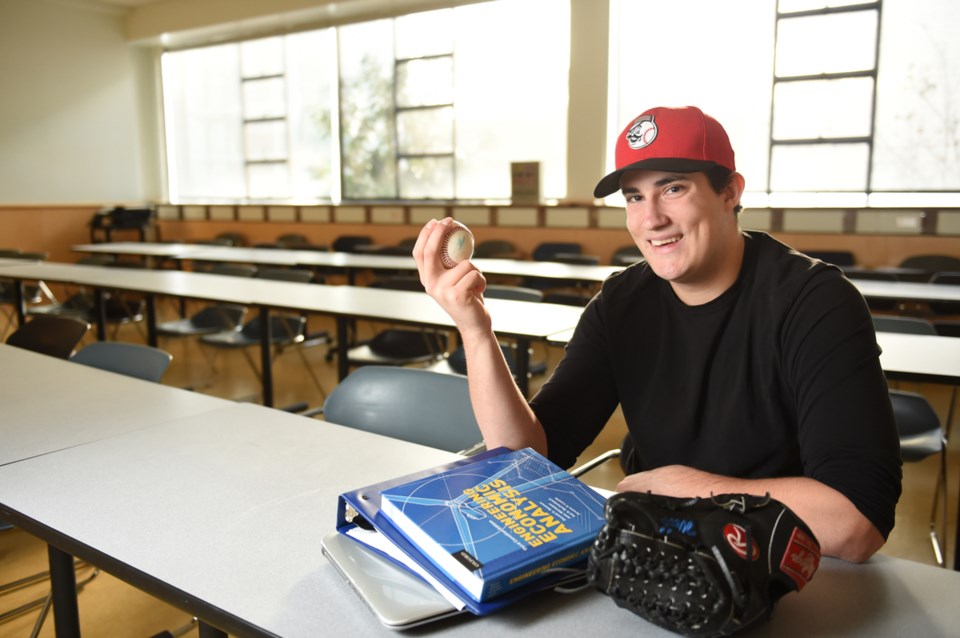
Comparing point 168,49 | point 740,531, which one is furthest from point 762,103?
point 168,49

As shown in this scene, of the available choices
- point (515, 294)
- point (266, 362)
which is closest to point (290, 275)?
point (266, 362)

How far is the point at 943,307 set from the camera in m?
4.75

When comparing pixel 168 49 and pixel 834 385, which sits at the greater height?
pixel 168 49

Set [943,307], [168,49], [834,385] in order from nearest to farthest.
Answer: [834,385]
[943,307]
[168,49]

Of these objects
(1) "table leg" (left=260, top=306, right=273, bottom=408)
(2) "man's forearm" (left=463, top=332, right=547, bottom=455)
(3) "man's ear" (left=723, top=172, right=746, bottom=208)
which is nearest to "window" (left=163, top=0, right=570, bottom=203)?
(1) "table leg" (left=260, top=306, right=273, bottom=408)

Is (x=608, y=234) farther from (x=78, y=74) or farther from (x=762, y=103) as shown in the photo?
(x=78, y=74)

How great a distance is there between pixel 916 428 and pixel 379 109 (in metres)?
7.15

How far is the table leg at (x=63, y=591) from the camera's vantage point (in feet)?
4.88

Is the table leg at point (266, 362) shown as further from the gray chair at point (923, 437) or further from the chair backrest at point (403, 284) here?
the gray chair at point (923, 437)

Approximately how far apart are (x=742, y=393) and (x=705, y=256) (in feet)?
0.82

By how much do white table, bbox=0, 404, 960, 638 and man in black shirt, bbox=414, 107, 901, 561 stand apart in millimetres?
171

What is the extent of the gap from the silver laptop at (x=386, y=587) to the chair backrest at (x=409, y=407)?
0.84m

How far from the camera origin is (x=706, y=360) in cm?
136

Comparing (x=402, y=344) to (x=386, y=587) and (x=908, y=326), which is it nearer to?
(x=908, y=326)
